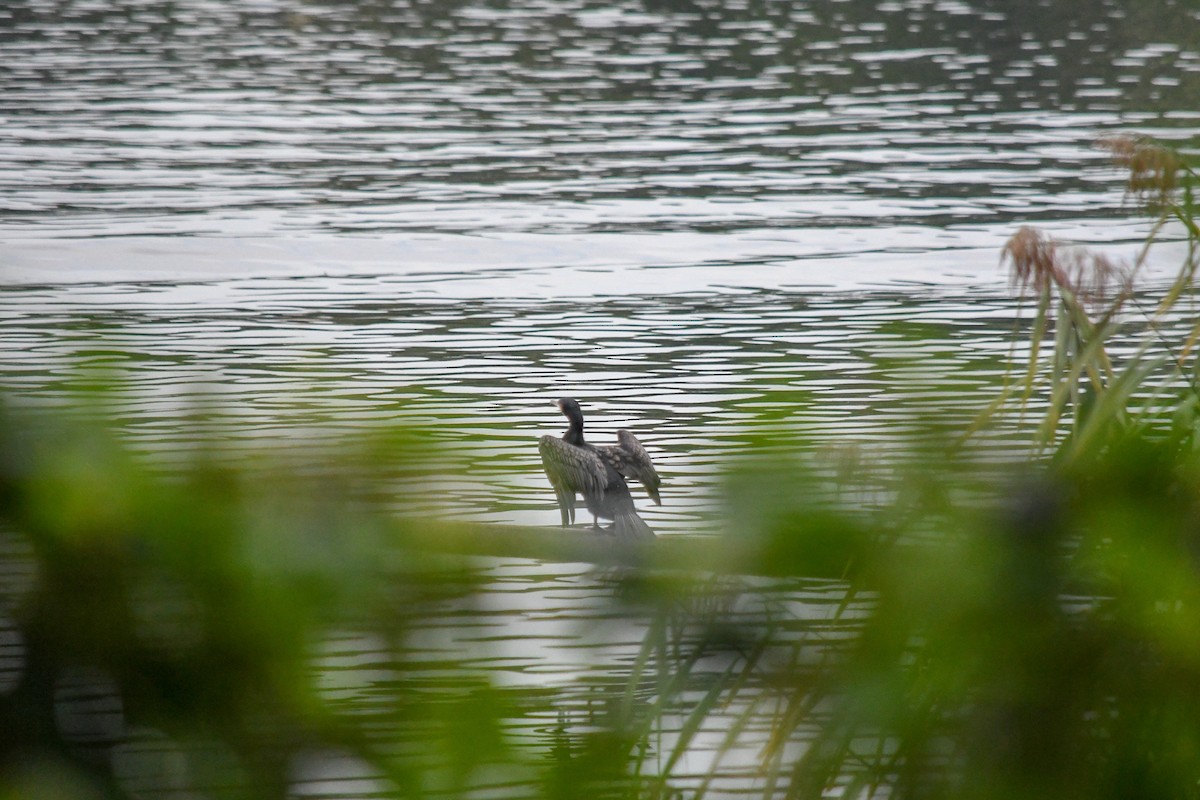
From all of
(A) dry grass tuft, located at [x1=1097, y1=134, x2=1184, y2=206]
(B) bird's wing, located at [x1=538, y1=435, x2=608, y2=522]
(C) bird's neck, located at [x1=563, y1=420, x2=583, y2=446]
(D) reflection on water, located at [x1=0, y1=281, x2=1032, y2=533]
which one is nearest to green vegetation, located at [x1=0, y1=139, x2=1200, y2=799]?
(A) dry grass tuft, located at [x1=1097, y1=134, x2=1184, y2=206]

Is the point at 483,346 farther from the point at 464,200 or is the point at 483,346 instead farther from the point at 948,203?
the point at 948,203

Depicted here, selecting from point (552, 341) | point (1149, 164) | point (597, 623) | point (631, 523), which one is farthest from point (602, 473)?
point (597, 623)

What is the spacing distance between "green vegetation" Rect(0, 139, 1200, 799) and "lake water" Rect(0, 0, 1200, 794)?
0.12 feet

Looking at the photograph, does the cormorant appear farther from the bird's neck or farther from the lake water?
the lake water

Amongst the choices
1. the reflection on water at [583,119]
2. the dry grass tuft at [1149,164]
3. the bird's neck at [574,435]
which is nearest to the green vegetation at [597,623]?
the dry grass tuft at [1149,164]

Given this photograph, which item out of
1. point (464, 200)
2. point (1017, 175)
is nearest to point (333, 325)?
point (464, 200)

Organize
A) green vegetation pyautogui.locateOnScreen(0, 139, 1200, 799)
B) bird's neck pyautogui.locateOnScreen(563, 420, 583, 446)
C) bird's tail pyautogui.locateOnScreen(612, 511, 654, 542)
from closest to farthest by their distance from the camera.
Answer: green vegetation pyautogui.locateOnScreen(0, 139, 1200, 799)
bird's tail pyautogui.locateOnScreen(612, 511, 654, 542)
bird's neck pyautogui.locateOnScreen(563, 420, 583, 446)

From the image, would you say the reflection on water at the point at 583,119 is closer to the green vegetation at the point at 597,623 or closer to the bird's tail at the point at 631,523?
the bird's tail at the point at 631,523

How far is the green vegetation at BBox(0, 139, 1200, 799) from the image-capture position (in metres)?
0.97

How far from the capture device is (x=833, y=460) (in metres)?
1.07

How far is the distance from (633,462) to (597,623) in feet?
17.5

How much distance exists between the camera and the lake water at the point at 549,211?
1.16 m

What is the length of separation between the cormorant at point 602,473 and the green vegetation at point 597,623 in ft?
14.9

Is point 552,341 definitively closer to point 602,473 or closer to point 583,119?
point 602,473
